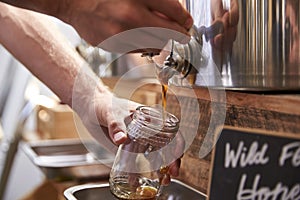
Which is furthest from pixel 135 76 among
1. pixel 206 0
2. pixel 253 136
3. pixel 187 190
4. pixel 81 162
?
pixel 253 136

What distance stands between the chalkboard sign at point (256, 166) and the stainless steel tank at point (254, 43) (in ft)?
0.56

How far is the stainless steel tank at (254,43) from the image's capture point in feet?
1.73

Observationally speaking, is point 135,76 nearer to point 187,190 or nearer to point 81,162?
point 81,162

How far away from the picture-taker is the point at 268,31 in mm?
534

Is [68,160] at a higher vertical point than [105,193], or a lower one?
lower

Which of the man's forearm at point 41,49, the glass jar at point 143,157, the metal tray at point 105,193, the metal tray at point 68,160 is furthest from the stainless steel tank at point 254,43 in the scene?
the metal tray at point 68,160

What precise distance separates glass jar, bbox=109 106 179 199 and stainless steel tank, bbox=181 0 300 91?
0.10 m

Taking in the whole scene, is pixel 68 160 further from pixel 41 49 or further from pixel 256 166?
pixel 256 166

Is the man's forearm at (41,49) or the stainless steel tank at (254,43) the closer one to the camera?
the stainless steel tank at (254,43)

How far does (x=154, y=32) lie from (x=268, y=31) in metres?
0.14

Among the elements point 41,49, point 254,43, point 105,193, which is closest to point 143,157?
point 105,193

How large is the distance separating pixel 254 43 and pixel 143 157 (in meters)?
0.23

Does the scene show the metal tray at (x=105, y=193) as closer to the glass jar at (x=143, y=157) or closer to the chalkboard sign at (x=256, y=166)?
the glass jar at (x=143, y=157)

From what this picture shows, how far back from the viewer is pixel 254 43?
546mm
